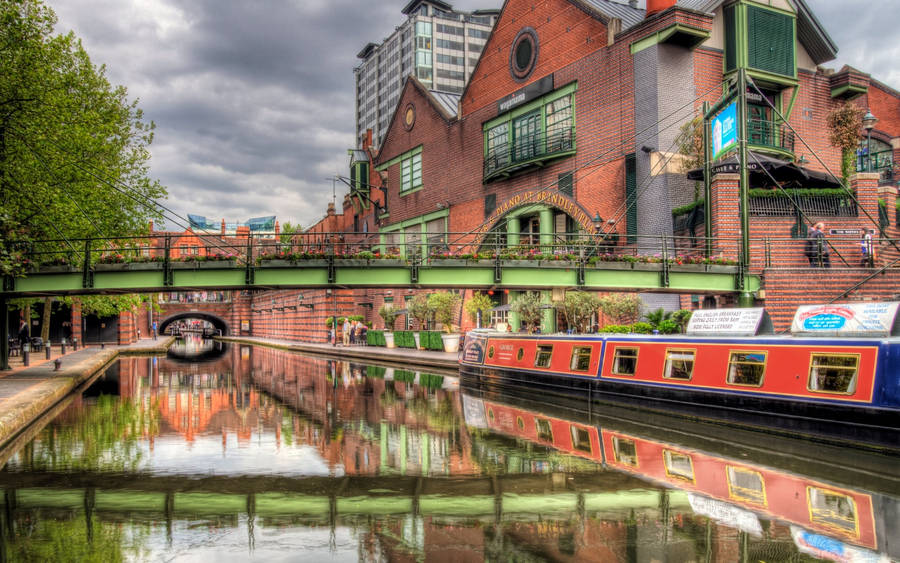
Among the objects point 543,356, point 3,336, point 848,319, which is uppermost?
point 848,319

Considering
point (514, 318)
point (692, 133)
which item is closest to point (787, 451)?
point (692, 133)

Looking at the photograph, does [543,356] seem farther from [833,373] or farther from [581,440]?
[833,373]

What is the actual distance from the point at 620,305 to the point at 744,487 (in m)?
17.2

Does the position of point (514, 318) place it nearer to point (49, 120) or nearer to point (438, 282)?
point (438, 282)

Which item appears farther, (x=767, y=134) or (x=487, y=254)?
(x=767, y=134)

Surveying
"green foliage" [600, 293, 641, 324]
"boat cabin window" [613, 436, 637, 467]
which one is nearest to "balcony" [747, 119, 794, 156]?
"green foliage" [600, 293, 641, 324]

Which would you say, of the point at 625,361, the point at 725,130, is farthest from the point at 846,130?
the point at 625,361

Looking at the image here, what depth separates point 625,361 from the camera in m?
17.0

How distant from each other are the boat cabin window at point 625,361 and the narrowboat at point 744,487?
2662 millimetres

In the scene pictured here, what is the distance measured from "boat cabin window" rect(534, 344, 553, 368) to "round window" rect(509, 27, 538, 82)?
18158mm

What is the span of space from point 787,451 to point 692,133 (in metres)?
17.7

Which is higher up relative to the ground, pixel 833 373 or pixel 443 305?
pixel 443 305

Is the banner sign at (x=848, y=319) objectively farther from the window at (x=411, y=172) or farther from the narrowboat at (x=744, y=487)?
the window at (x=411, y=172)

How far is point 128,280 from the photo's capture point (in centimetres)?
2059
